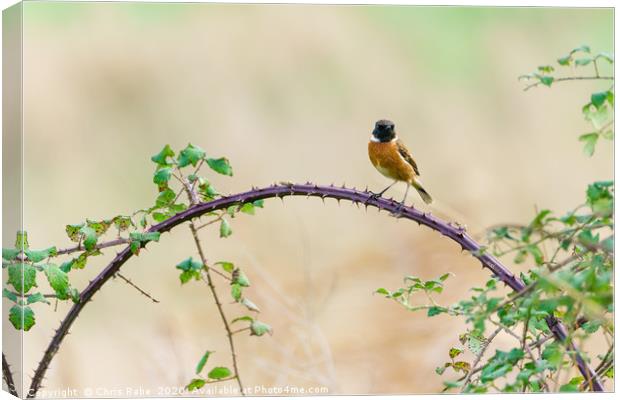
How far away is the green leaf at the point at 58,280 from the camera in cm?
284

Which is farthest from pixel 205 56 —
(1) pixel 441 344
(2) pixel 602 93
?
(2) pixel 602 93

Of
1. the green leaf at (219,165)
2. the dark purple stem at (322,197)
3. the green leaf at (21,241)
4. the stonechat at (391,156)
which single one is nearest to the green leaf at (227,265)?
the dark purple stem at (322,197)

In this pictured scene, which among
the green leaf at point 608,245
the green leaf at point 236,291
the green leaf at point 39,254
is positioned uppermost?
the green leaf at point 39,254

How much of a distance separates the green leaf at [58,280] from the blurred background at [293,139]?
1.60 meters

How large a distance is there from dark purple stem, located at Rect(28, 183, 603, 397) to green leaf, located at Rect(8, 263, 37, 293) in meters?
0.15

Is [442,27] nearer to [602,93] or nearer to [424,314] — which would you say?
[424,314]

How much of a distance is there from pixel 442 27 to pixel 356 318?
1589 millimetres

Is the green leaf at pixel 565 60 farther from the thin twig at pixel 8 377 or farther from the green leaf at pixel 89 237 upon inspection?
the thin twig at pixel 8 377

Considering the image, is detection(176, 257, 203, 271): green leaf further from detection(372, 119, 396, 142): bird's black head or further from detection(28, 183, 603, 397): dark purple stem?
detection(372, 119, 396, 142): bird's black head

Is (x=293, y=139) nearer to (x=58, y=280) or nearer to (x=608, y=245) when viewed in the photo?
(x=58, y=280)

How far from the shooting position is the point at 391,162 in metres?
4.19

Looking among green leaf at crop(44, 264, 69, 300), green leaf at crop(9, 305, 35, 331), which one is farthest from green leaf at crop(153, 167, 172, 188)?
green leaf at crop(9, 305, 35, 331)

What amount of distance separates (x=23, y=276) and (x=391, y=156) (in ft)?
5.84

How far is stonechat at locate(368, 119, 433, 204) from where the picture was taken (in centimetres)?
420
